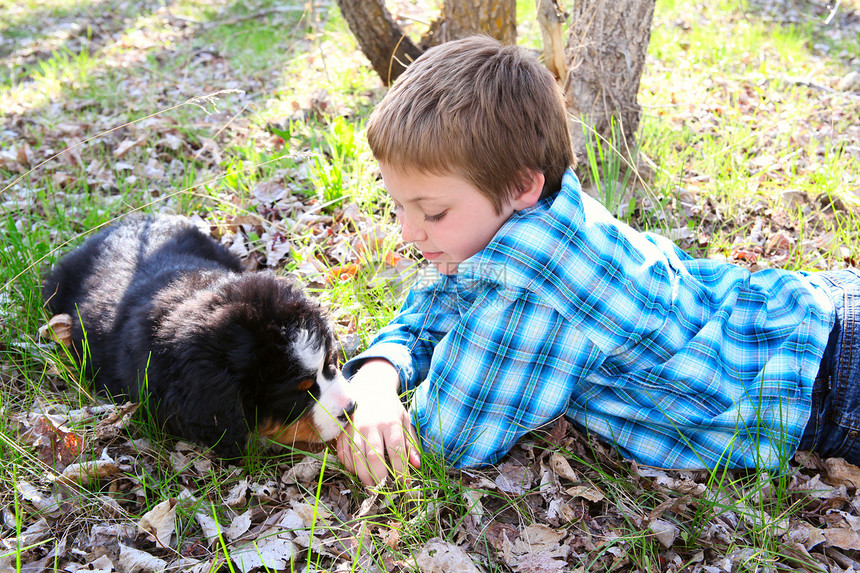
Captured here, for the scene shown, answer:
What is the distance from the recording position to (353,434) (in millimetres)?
2299

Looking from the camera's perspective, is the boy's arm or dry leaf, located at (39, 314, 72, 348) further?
dry leaf, located at (39, 314, 72, 348)

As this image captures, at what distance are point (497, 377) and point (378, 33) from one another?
154 inches

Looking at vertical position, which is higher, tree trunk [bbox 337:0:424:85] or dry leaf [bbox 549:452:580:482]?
tree trunk [bbox 337:0:424:85]

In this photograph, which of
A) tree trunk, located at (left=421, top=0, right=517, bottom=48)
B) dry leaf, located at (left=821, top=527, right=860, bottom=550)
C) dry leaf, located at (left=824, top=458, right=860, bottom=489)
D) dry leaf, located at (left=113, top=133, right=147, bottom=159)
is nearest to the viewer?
dry leaf, located at (left=821, top=527, right=860, bottom=550)

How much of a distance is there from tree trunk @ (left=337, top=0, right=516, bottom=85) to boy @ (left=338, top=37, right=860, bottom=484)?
112 inches

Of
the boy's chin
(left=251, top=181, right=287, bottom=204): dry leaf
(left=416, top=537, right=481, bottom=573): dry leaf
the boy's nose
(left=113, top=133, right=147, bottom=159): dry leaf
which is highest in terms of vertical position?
the boy's nose

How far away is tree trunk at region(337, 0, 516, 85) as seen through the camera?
4.94m

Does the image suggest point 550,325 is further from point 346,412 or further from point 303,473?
point 303,473

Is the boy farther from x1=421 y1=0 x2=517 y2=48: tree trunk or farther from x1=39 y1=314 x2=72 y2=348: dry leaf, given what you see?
x1=421 y1=0 x2=517 y2=48: tree trunk

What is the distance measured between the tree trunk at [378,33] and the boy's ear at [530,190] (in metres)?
3.13

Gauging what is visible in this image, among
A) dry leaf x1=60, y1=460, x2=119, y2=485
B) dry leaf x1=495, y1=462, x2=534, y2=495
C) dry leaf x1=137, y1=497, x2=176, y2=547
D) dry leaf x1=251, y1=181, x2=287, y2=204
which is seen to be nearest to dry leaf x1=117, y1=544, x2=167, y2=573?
dry leaf x1=137, y1=497, x2=176, y2=547

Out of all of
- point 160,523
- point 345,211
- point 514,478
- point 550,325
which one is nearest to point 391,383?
point 514,478

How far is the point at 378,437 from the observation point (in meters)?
2.22

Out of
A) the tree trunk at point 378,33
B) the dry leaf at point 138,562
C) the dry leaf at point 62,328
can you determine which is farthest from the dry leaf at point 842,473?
the tree trunk at point 378,33
